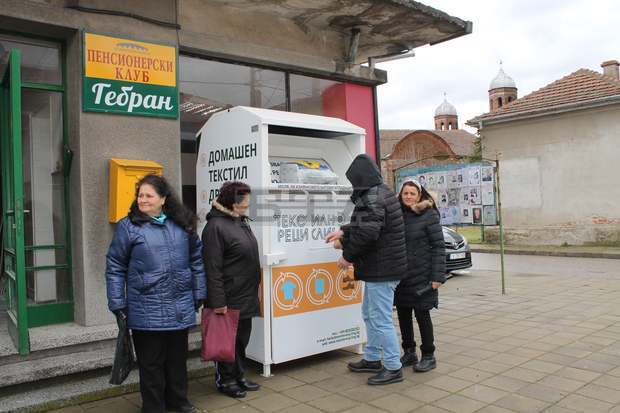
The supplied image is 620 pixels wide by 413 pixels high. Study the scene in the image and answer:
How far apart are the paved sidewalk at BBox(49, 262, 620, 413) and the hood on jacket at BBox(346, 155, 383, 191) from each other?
5.43ft

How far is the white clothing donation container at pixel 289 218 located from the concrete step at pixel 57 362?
124cm

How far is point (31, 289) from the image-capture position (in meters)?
4.67

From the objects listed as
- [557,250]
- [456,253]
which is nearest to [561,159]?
[557,250]

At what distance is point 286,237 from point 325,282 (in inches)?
23.9

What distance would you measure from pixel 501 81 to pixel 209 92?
61.0 metres

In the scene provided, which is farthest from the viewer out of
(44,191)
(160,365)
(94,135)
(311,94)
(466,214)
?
(466,214)

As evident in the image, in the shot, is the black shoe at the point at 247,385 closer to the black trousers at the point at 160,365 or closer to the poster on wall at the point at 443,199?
the black trousers at the point at 160,365

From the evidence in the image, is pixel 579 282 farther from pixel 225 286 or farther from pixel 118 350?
pixel 118 350

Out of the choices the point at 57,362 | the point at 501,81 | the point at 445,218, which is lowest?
the point at 57,362

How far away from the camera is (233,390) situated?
4086 millimetres

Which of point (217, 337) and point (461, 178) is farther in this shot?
point (461, 178)

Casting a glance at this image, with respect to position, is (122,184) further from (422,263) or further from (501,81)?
(501,81)

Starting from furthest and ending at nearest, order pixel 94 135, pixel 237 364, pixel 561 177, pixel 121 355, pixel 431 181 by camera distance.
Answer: pixel 561 177
pixel 431 181
pixel 94 135
pixel 237 364
pixel 121 355

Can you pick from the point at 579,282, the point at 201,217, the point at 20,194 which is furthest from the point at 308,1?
the point at 579,282
